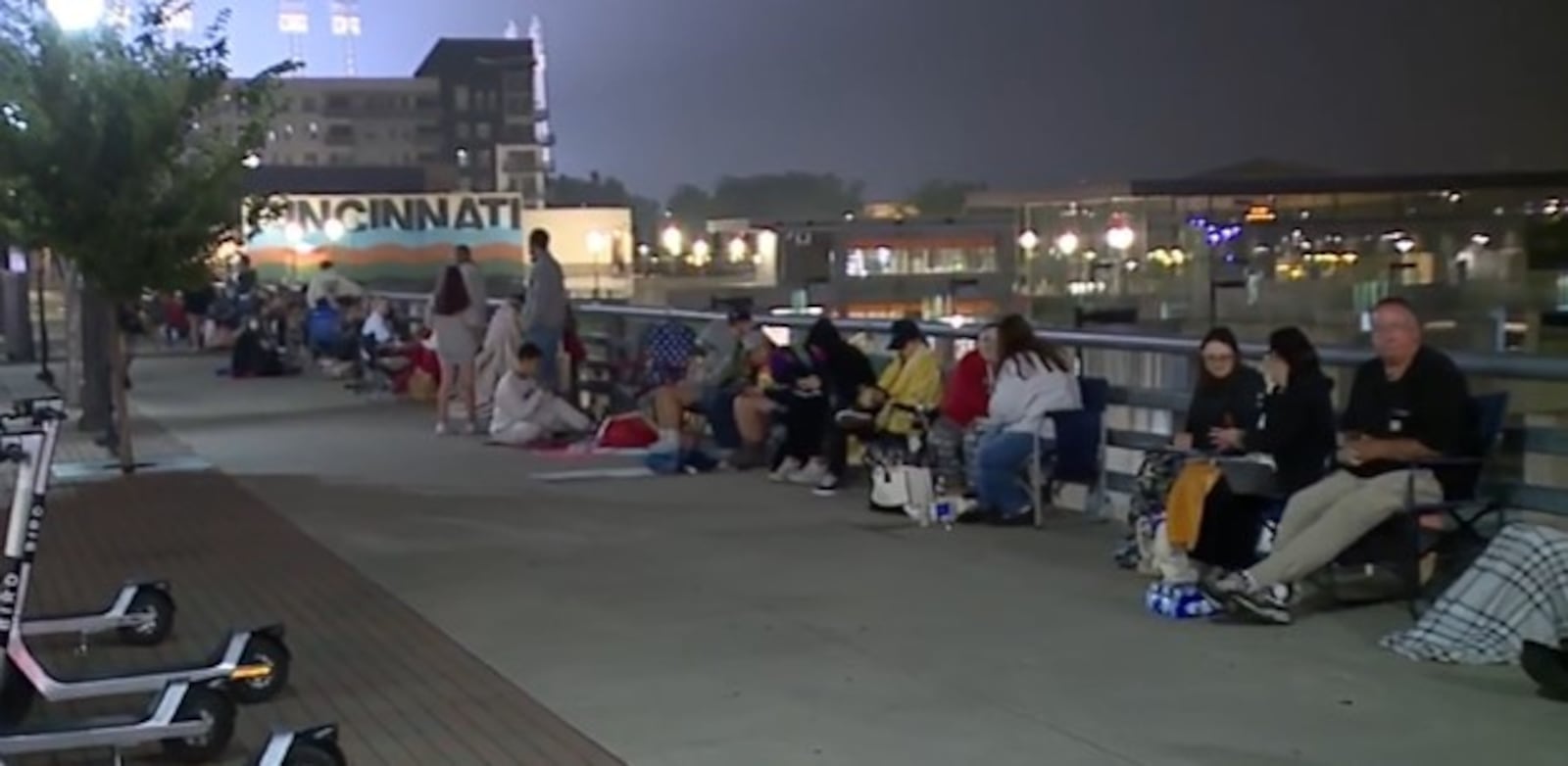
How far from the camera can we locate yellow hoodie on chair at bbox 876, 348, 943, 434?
1205 centimetres

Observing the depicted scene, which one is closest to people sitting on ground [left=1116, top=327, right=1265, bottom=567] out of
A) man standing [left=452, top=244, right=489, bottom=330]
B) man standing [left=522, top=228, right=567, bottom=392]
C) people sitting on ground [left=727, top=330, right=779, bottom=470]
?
people sitting on ground [left=727, top=330, right=779, bottom=470]

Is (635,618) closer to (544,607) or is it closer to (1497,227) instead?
(544,607)

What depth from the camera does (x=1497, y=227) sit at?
41.1m

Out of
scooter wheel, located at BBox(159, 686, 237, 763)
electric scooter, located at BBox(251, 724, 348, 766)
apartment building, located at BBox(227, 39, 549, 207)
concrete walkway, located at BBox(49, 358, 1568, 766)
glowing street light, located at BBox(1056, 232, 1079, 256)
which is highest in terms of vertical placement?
apartment building, located at BBox(227, 39, 549, 207)

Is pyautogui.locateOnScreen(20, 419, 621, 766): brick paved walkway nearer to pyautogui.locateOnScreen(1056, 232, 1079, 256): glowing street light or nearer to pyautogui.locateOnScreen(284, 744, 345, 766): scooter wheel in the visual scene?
pyautogui.locateOnScreen(284, 744, 345, 766): scooter wheel

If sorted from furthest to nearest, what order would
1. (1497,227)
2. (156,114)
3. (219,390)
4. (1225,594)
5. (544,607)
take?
(1497,227) → (219,390) → (156,114) → (544,607) → (1225,594)

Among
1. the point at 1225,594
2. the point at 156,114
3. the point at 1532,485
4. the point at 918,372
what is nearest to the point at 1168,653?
the point at 1225,594

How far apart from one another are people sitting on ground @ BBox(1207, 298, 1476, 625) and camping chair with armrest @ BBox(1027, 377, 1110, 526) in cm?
276

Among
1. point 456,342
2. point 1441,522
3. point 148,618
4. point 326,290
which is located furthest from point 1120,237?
point 148,618

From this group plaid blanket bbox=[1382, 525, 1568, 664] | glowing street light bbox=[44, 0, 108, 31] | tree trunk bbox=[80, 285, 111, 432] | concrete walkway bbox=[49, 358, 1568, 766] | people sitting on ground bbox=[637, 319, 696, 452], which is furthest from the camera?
tree trunk bbox=[80, 285, 111, 432]

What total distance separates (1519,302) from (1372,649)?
60.7 feet

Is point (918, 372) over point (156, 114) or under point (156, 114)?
under

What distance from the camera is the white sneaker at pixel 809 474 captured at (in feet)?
42.9

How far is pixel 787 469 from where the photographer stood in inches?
526
